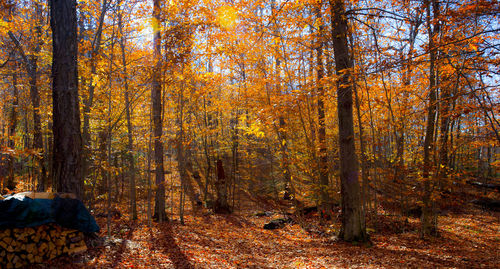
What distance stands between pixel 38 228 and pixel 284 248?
535cm

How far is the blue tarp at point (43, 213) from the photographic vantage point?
164 inches

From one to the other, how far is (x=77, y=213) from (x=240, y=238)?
4709mm

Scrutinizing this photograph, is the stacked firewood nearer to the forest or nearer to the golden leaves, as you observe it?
the forest

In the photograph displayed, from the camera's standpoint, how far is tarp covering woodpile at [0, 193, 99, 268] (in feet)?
13.6

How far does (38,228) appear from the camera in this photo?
441 centimetres

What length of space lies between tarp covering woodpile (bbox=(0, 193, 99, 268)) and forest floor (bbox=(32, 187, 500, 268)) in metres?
0.25

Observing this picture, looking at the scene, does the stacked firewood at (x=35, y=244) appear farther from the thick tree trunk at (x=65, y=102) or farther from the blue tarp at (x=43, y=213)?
the thick tree trunk at (x=65, y=102)

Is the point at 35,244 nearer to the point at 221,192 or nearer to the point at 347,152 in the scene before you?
the point at 347,152

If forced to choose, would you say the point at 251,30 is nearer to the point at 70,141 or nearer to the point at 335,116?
the point at 335,116

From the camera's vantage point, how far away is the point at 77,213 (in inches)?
196

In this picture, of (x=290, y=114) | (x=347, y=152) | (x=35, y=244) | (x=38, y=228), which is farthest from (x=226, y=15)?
(x=35, y=244)

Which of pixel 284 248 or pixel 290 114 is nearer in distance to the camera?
pixel 284 248

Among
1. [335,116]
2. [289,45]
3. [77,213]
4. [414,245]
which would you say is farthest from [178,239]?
[335,116]

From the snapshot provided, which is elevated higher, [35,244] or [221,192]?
[35,244]
